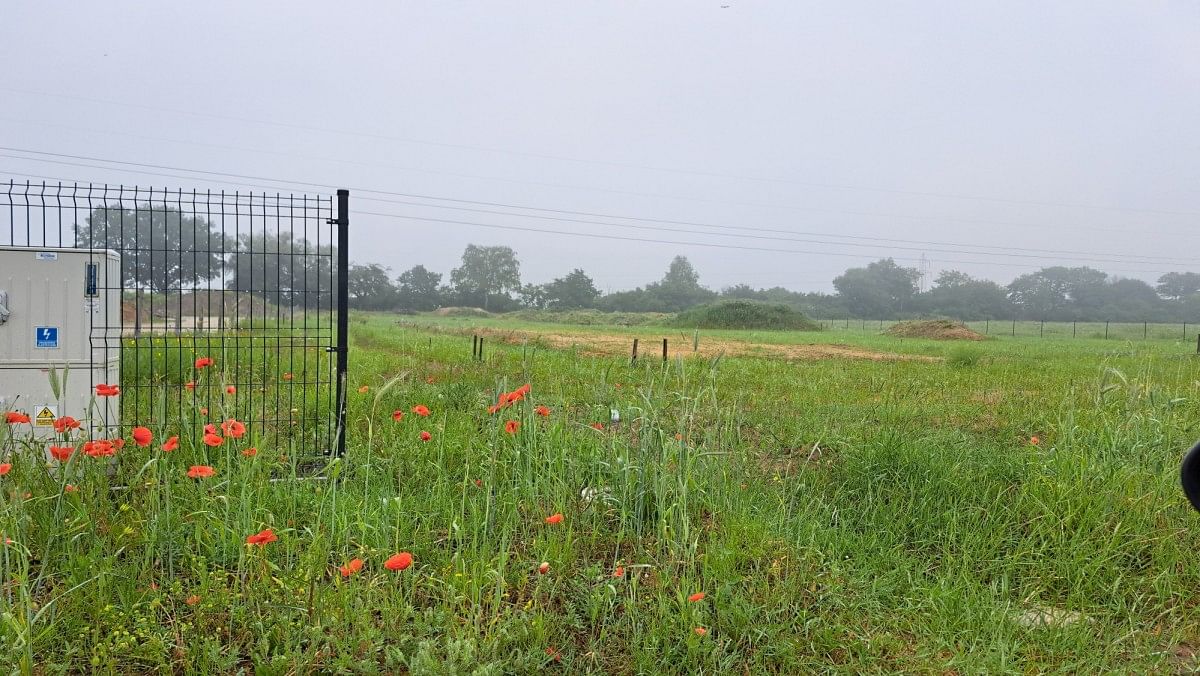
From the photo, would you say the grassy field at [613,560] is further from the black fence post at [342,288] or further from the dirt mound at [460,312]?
the dirt mound at [460,312]

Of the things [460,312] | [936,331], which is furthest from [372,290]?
[936,331]

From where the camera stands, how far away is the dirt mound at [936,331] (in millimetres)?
37656

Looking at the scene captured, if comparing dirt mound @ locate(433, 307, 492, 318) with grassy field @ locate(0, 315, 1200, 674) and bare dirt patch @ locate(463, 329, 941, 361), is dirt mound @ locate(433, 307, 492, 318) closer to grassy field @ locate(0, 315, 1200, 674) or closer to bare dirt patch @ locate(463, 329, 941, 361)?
bare dirt patch @ locate(463, 329, 941, 361)

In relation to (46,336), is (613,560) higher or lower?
lower

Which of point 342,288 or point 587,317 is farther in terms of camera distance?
point 587,317

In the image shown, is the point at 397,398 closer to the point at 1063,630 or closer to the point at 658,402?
the point at 658,402

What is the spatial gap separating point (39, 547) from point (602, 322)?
4583 centimetres

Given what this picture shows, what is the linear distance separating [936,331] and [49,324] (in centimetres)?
4033

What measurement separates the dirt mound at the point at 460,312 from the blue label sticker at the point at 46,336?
161 feet

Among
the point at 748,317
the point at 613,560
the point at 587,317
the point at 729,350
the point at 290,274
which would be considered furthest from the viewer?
the point at 587,317

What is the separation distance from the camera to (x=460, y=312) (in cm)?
5525

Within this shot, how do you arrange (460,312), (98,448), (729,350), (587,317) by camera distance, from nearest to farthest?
1. (98,448)
2. (729,350)
3. (587,317)
4. (460,312)

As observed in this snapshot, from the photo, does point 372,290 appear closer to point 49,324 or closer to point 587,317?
point 587,317

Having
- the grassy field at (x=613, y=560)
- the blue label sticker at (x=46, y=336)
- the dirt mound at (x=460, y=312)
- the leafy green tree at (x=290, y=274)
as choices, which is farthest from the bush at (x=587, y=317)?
the grassy field at (x=613, y=560)
